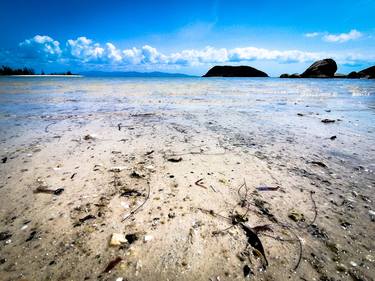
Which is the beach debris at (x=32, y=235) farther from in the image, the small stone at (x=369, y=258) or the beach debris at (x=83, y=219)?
the small stone at (x=369, y=258)

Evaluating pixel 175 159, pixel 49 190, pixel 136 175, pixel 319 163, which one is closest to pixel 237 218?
pixel 136 175

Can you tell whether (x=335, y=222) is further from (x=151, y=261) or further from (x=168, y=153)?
(x=168, y=153)

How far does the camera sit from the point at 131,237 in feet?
6.83

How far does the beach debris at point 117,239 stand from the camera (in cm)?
200

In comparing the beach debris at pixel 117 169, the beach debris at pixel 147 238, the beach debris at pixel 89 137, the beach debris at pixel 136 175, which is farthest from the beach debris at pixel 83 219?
the beach debris at pixel 89 137

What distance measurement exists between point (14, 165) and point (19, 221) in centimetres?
170

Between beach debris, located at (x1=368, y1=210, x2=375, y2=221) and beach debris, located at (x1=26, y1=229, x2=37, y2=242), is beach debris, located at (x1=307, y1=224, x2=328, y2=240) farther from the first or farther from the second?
beach debris, located at (x1=26, y1=229, x2=37, y2=242)

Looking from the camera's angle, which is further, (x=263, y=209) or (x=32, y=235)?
(x=263, y=209)

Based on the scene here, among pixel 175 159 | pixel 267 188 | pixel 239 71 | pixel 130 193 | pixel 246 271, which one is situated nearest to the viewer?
pixel 246 271

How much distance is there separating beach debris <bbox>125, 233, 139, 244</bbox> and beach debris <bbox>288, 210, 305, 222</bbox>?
163 cm

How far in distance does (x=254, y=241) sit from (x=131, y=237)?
45.6 inches

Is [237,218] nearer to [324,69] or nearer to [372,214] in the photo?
[372,214]

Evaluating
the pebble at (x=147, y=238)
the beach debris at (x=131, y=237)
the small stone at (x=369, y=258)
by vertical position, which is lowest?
the pebble at (x=147, y=238)

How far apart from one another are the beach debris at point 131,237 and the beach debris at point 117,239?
0.09 feet
